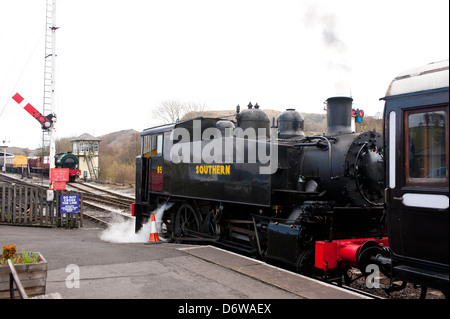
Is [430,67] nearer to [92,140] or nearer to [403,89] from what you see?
[403,89]

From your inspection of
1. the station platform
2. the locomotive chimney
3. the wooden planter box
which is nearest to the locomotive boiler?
the locomotive chimney

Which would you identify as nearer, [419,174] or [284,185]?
[419,174]

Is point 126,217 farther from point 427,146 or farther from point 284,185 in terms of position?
point 427,146

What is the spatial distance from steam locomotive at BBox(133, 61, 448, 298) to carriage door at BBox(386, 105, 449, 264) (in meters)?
0.01

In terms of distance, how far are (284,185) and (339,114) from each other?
1.67m

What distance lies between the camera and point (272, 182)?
268 inches

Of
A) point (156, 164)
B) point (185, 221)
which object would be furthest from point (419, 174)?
point (156, 164)

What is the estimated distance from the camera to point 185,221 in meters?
10.0

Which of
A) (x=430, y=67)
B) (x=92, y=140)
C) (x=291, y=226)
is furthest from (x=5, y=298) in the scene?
(x=92, y=140)

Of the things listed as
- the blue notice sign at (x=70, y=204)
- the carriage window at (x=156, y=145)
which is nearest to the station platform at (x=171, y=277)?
the carriage window at (x=156, y=145)

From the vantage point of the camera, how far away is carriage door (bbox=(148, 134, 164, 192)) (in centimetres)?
1090

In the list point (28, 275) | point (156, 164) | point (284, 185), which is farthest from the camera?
point (156, 164)

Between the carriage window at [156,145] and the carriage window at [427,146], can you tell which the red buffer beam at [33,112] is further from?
the carriage window at [427,146]

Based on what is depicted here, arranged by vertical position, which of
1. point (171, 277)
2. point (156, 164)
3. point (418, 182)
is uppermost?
point (156, 164)
